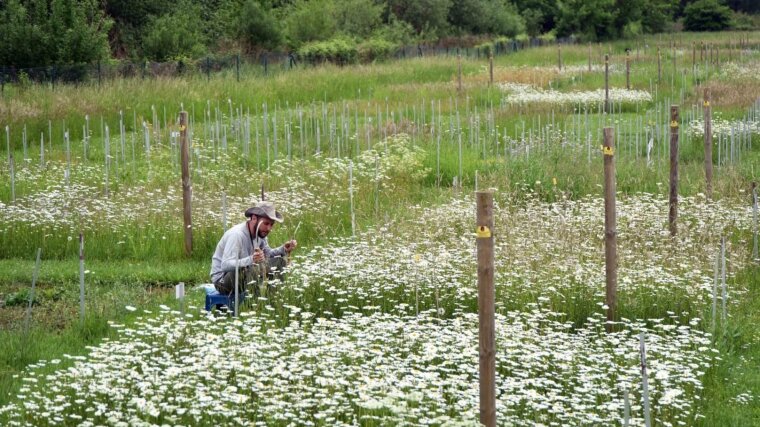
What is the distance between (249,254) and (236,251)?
26 cm

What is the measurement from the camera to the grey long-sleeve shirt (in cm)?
1055

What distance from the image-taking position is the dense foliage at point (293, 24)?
3556 cm

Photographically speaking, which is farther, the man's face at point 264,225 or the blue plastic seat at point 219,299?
the man's face at point 264,225

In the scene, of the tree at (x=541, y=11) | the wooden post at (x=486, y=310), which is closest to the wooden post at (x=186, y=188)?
the wooden post at (x=486, y=310)

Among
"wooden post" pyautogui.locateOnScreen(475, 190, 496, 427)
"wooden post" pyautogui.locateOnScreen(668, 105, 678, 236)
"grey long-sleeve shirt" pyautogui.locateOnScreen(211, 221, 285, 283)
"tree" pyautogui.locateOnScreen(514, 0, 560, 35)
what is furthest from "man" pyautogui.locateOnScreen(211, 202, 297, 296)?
"tree" pyautogui.locateOnScreen(514, 0, 560, 35)

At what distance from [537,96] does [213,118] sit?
8.36 metres

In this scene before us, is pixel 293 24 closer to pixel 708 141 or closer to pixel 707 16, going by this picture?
pixel 708 141

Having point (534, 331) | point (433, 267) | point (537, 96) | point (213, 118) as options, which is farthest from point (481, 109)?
point (534, 331)

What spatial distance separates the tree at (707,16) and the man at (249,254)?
239ft

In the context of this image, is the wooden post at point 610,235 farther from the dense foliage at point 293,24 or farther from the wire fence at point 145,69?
the dense foliage at point 293,24

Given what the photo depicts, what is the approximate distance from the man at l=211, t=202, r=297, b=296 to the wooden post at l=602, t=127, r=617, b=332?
9.20 feet

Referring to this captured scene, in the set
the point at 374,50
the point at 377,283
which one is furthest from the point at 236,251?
the point at 374,50

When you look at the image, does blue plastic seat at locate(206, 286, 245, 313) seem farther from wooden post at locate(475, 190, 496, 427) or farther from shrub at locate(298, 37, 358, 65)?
shrub at locate(298, 37, 358, 65)

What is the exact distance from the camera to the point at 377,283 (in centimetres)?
1041
